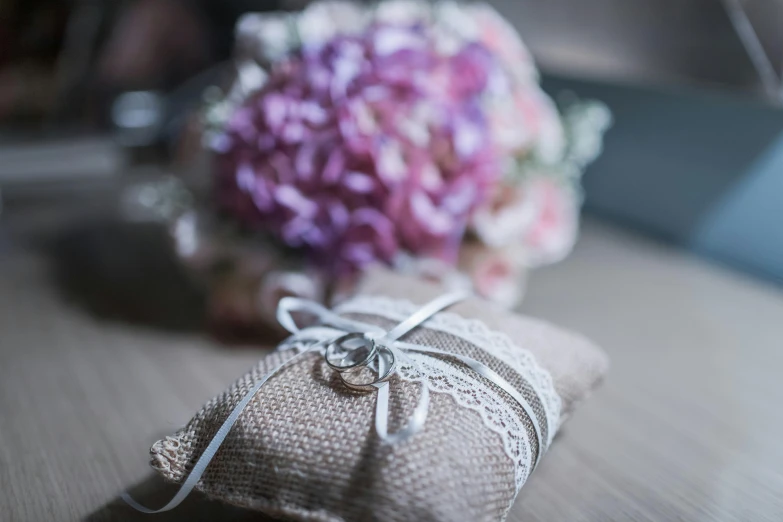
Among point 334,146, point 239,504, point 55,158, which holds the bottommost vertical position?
point 55,158

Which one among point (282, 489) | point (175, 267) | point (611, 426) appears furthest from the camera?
point (175, 267)

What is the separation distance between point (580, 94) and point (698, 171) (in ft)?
0.83

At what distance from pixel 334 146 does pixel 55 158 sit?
2.61 feet

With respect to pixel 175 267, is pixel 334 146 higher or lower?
higher

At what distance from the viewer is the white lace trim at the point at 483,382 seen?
362mm

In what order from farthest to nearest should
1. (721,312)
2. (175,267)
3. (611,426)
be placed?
(175,267) → (721,312) → (611,426)

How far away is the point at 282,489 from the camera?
330 millimetres

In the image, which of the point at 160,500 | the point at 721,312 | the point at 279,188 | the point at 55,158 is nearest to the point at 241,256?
the point at 279,188

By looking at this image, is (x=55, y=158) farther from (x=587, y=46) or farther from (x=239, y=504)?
(x=239, y=504)

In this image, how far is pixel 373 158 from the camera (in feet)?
1.73

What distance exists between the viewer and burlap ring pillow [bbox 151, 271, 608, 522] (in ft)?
1.04

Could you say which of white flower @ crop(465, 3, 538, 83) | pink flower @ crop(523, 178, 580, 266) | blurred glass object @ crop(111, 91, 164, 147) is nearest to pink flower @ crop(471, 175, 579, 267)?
pink flower @ crop(523, 178, 580, 266)

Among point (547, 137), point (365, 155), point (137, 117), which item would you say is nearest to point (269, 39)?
point (365, 155)

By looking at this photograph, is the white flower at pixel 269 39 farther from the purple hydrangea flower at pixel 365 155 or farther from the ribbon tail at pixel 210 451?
the ribbon tail at pixel 210 451
